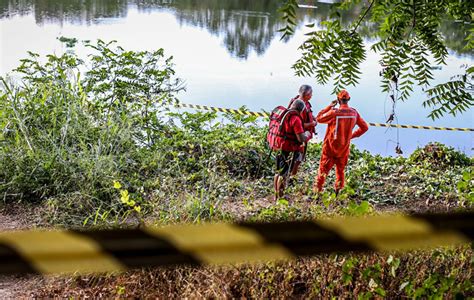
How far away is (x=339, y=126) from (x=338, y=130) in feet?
0.16

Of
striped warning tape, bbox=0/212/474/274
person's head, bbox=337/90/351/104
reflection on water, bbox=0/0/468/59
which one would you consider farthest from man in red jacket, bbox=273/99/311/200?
reflection on water, bbox=0/0/468/59

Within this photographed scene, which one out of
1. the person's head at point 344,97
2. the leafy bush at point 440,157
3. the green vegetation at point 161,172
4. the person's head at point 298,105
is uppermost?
the person's head at point 344,97

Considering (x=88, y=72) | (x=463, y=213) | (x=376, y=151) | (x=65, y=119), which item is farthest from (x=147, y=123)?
(x=463, y=213)

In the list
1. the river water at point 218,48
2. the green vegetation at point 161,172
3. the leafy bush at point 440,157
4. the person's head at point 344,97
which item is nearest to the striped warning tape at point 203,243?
the green vegetation at point 161,172

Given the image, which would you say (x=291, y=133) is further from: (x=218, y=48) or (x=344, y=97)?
(x=218, y=48)

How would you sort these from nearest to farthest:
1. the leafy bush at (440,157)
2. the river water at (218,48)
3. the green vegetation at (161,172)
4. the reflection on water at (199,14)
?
the green vegetation at (161,172), the leafy bush at (440,157), the river water at (218,48), the reflection on water at (199,14)

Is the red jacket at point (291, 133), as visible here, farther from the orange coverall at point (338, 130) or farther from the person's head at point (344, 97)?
the person's head at point (344, 97)

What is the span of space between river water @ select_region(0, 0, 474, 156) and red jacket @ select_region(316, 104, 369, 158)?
498cm

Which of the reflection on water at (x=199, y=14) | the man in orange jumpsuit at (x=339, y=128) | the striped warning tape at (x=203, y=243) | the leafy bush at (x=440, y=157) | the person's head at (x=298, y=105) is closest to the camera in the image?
the striped warning tape at (x=203, y=243)

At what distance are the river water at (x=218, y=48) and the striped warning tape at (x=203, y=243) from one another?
11.9m

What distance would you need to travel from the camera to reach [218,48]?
22.2 metres

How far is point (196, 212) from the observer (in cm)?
595

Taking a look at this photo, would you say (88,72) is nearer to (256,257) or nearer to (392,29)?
(392,29)

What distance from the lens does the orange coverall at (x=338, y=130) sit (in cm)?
741
